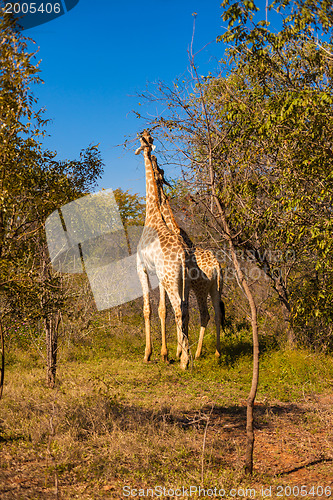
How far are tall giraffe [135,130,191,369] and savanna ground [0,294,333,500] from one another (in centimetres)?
107

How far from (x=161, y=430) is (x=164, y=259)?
4030 millimetres

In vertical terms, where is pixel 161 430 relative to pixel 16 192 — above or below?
below

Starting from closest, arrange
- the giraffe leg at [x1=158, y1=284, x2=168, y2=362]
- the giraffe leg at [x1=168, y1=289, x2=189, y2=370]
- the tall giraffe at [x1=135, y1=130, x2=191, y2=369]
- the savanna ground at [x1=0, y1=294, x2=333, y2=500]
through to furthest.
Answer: the savanna ground at [x1=0, y1=294, x2=333, y2=500] < the giraffe leg at [x1=168, y1=289, x2=189, y2=370] < the tall giraffe at [x1=135, y1=130, x2=191, y2=369] < the giraffe leg at [x1=158, y1=284, x2=168, y2=362]

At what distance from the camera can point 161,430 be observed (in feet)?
18.6

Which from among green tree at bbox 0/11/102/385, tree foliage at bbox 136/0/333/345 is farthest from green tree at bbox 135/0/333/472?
green tree at bbox 0/11/102/385

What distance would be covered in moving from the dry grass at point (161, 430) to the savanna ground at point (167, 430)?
16 millimetres


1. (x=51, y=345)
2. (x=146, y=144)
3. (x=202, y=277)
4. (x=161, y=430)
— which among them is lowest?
(x=161, y=430)

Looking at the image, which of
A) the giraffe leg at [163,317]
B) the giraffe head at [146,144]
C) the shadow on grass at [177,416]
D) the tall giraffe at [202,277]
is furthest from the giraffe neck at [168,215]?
the shadow on grass at [177,416]

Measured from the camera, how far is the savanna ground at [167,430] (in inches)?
175

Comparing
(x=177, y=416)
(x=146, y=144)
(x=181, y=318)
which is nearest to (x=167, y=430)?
(x=177, y=416)

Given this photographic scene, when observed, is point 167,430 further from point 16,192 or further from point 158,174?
point 158,174

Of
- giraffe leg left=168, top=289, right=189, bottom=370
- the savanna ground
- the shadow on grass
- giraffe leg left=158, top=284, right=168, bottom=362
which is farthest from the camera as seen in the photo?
giraffe leg left=158, top=284, right=168, bottom=362

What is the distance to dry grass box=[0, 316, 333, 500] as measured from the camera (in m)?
4.54

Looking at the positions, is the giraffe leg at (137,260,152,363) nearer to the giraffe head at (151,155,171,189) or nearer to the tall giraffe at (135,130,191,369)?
the tall giraffe at (135,130,191,369)
